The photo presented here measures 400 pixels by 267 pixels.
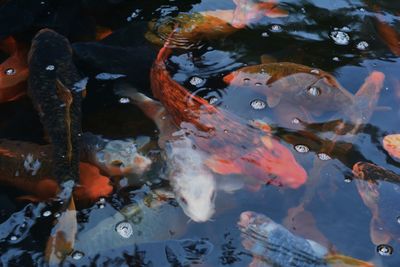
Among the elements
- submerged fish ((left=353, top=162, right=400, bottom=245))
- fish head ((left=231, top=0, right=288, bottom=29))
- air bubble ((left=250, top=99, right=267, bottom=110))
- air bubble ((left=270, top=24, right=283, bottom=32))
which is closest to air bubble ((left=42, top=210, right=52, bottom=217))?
air bubble ((left=250, top=99, right=267, bottom=110))

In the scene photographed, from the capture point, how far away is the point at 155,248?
225cm

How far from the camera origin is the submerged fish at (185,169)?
2.37 meters

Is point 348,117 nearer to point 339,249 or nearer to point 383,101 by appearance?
point 383,101

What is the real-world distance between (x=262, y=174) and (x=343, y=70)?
1.00 metres

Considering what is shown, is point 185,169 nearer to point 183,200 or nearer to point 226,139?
point 183,200

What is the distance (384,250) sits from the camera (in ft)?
7.37

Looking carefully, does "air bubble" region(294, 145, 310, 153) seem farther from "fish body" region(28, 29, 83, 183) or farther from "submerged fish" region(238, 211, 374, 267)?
"fish body" region(28, 29, 83, 183)

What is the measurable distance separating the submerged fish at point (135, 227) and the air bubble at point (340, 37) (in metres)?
1.65

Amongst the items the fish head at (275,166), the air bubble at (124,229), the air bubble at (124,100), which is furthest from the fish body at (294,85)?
the air bubble at (124,229)

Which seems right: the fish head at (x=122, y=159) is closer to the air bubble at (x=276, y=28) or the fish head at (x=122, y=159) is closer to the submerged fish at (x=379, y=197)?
the submerged fish at (x=379, y=197)

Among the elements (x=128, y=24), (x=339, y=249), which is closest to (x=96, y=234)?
(x=339, y=249)

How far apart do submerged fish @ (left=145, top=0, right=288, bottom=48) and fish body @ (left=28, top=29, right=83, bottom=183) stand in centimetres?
60

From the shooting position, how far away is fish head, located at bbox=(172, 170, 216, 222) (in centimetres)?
235

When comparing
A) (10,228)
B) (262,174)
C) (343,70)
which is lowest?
(10,228)
